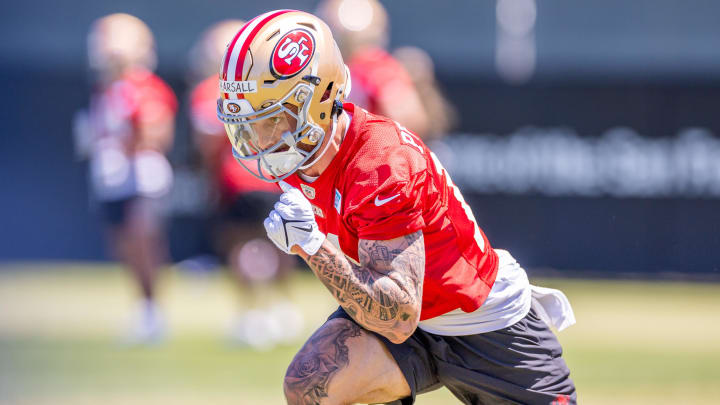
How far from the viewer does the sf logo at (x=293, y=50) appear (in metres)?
3.38

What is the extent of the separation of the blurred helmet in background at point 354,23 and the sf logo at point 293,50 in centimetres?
402

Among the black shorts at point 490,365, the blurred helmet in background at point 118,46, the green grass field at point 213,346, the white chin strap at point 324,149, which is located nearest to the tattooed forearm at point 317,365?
the black shorts at point 490,365

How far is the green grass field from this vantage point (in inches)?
238

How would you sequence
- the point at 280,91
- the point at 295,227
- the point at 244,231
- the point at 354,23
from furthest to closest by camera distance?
the point at 244,231 → the point at 354,23 → the point at 280,91 → the point at 295,227

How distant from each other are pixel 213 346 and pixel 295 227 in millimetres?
4672

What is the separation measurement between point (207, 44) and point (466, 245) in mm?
5380

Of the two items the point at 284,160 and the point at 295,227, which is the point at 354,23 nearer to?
the point at 284,160

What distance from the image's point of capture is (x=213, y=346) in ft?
25.0

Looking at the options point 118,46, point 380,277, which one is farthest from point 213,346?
point 380,277

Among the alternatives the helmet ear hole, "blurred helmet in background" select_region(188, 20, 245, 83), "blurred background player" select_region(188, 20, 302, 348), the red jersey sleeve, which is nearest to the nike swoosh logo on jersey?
the red jersey sleeve

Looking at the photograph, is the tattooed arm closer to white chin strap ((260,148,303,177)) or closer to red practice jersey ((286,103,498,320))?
red practice jersey ((286,103,498,320))

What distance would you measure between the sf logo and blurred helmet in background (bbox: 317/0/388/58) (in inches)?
158

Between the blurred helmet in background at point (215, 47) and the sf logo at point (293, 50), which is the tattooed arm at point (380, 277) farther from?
the blurred helmet in background at point (215, 47)

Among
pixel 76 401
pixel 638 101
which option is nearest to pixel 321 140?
pixel 76 401
